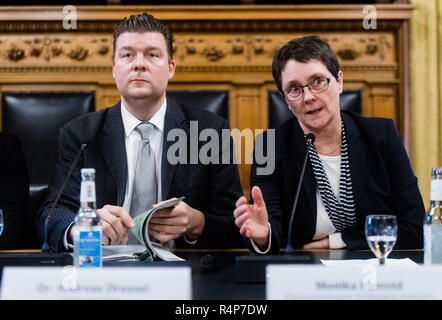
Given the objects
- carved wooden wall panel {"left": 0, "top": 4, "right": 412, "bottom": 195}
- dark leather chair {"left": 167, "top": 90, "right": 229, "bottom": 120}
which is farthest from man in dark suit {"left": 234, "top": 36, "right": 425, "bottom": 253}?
carved wooden wall panel {"left": 0, "top": 4, "right": 412, "bottom": 195}

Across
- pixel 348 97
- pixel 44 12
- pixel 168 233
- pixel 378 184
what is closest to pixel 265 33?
pixel 348 97

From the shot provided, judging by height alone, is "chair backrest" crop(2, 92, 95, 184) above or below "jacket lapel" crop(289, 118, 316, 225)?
above

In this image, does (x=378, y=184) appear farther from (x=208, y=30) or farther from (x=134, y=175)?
(x=208, y=30)

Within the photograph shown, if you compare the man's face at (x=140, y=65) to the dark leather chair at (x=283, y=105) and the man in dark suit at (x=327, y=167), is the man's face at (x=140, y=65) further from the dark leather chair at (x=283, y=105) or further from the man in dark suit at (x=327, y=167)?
the dark leather chair at (x=283, y=105)

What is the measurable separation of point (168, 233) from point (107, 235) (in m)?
0.17

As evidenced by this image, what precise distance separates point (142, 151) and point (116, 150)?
0.08 meters

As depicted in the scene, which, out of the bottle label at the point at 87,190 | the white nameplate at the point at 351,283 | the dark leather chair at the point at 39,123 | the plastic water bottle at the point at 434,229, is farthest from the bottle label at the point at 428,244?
the dark leather chair at the point at 39,123

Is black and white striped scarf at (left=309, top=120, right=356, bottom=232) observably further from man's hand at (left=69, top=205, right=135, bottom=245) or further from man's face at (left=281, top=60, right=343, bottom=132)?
man's hand at (left=69, top=205, right=135, bottom=245)

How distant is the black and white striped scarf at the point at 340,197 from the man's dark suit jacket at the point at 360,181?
0.02 metres

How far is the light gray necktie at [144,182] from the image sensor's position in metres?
1.55

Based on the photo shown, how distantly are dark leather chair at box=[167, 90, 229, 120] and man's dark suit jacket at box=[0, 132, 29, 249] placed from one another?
2.69 ft

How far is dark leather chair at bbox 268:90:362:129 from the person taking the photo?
2.38 meters

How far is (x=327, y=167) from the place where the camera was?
5.12 ft

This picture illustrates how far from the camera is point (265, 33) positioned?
2.57m
